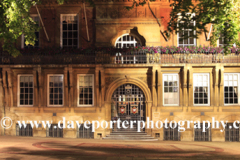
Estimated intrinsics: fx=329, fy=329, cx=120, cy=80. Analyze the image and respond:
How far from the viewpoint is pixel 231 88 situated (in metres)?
24.7

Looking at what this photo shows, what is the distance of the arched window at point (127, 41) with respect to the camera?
25.8m

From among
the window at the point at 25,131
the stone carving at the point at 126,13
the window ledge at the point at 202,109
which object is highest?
the stone carving at the point at 126,13

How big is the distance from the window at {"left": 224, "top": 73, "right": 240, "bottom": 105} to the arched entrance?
20.5ft

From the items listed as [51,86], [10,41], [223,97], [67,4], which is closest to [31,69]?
[51,86]

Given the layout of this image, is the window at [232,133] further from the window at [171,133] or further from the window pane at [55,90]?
the window pane at [55,90]

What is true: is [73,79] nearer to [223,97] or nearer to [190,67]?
[190,67]

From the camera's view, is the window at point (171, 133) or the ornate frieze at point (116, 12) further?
the ornate frieze at point (116, 12)

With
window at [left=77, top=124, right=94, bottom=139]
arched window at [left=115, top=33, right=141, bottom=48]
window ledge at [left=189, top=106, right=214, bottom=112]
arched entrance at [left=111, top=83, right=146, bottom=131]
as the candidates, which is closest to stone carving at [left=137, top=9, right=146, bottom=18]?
arched window at [left=115, top=33, right=141, bottom=48]

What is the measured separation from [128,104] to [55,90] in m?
5.61

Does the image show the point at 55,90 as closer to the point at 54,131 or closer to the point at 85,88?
the point at 85,88

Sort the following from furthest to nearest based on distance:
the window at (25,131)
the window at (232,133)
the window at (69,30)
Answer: the window at (69,30) → the window at (25,131) → the window at (232,133)

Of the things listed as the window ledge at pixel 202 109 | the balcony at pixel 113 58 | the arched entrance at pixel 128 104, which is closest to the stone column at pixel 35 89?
the balcony at pixel 113 58

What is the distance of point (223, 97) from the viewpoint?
24359 mm

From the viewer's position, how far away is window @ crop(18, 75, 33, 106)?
81.5ft
